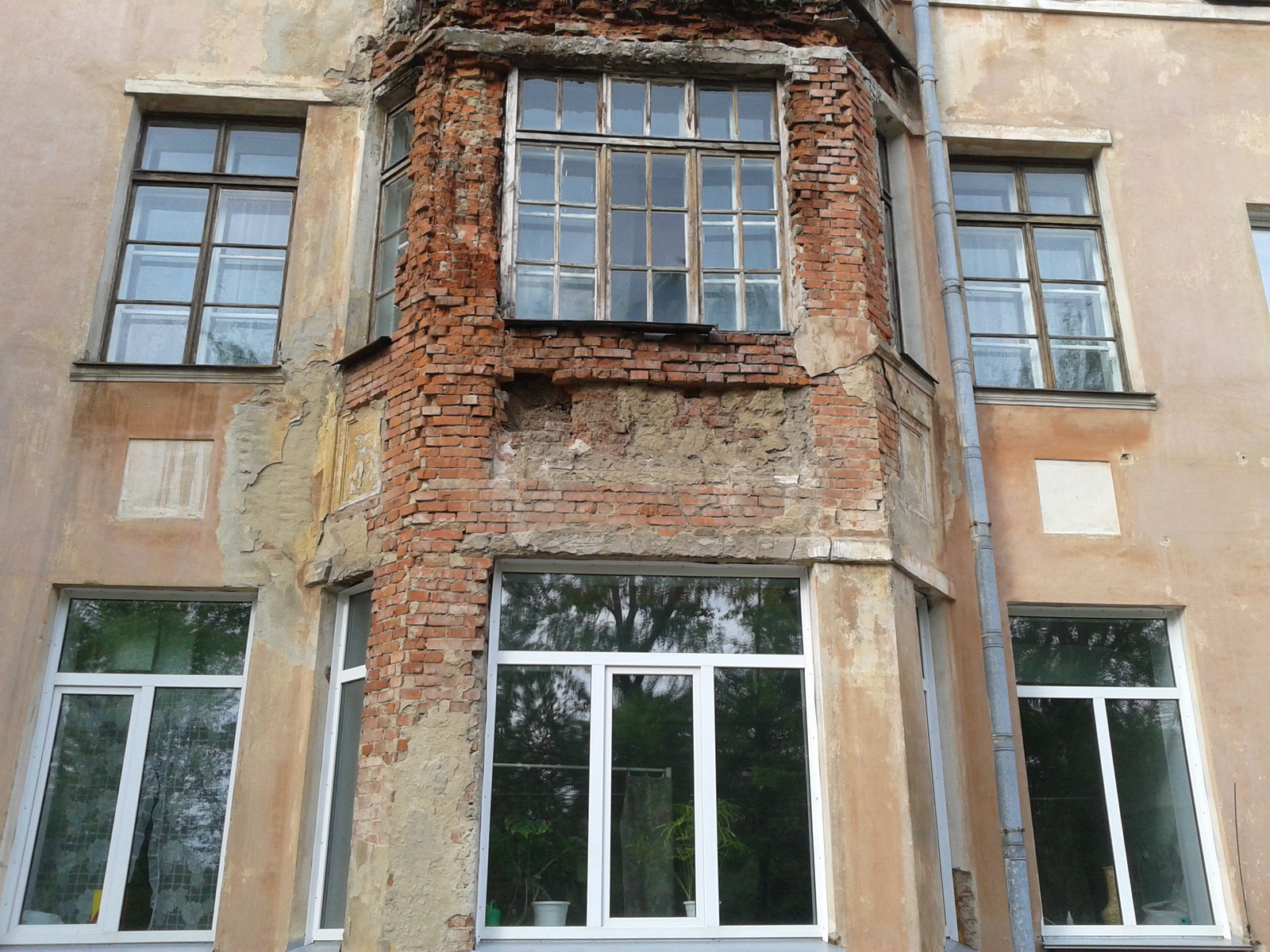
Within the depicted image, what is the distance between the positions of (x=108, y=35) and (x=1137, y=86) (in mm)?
7616

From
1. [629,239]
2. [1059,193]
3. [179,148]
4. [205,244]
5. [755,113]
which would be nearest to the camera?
[629,239]

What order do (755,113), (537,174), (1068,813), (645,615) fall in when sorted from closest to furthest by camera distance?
1. (645,615)
2. (1068,813)
3. (537,174)
4. (755,113)

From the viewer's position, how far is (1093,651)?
738 centimetres

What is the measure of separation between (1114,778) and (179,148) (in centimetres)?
763

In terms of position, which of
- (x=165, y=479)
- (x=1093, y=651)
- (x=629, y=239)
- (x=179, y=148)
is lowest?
(x=1093, y=651)

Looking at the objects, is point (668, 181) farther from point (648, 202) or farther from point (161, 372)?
point (161, 372)

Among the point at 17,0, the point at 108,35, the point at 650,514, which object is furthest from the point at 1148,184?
the point at 17,0

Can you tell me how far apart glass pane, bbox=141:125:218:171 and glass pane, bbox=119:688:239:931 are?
3775 mm

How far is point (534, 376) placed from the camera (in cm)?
682

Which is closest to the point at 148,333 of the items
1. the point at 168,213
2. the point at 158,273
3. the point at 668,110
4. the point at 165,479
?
the point at 158,273

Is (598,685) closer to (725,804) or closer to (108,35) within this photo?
(725,804)

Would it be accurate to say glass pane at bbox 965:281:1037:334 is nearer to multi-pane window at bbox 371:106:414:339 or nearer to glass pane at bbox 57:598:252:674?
multi-pane window at bbox 371:106:414:339

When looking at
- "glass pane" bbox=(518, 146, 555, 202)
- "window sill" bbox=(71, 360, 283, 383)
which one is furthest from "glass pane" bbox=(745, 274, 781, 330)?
"window sill" bbox=(71, 360, 283, 383)

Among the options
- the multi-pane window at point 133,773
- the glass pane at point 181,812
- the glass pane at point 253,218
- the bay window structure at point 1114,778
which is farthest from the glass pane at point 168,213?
the bay window structure at point 1114,778
